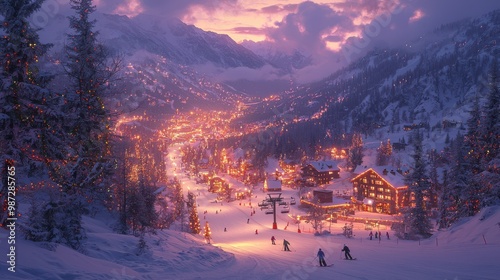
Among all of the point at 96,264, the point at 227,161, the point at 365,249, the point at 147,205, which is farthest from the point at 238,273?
the point at 227,161

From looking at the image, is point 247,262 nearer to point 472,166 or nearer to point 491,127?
point 491,127

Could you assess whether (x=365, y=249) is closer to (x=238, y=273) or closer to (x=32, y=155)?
(x=238, y=273)

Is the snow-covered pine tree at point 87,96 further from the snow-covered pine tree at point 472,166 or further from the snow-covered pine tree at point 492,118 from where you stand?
the snow-covered pine tree at point 472,166

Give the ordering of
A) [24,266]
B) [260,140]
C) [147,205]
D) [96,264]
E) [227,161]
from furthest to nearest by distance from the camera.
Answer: [260,140]
[227,161]
[147,205]
[96,264]
[24,266]

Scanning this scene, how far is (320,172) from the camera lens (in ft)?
341

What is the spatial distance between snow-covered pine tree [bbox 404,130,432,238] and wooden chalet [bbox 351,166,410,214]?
115ft

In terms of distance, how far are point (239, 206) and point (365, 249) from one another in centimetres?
5892

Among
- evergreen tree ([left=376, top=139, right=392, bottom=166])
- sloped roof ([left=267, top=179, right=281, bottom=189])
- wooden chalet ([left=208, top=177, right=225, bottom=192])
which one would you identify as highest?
evergreen tree ([left=376, top=139, right=392, bottom=166])

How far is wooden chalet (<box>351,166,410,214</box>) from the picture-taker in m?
70.7

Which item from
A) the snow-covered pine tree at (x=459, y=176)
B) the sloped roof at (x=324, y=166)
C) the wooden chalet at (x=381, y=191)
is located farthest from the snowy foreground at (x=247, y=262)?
the sloped roof at (x=324, y=166)

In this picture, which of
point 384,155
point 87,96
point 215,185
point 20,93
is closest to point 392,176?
point 384,155

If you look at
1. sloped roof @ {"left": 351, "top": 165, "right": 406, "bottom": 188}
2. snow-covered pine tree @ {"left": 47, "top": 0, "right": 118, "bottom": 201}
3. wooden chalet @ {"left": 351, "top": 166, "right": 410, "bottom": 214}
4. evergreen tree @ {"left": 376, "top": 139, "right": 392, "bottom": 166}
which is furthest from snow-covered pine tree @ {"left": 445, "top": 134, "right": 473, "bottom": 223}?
evergreen tree @ {"left": 376, "top": 139, "right": 392, "bottom": 166}

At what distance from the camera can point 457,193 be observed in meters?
34.4

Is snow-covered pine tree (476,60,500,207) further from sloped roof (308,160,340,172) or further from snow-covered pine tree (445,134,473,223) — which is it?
sloped roof (308,160,340,172)
